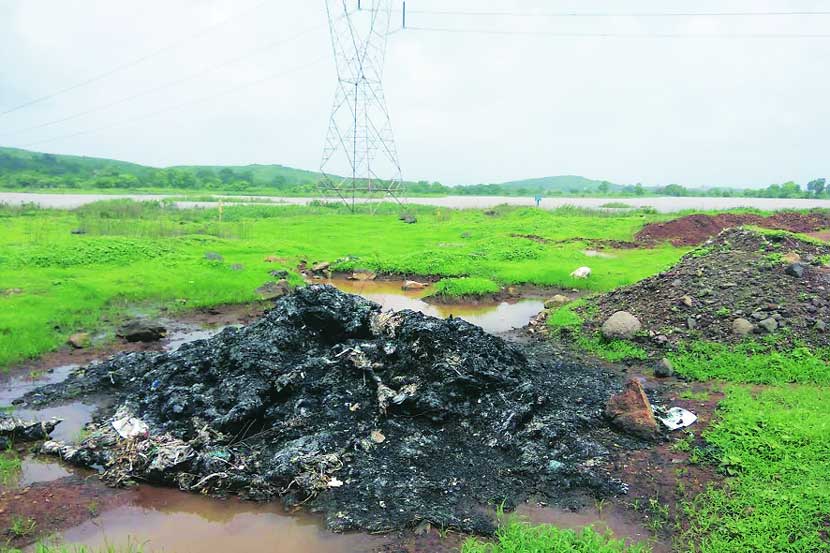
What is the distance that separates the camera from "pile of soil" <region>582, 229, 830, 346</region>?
10.3 meters

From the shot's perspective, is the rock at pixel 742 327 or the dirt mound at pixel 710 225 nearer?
the rock at pixel 742 327

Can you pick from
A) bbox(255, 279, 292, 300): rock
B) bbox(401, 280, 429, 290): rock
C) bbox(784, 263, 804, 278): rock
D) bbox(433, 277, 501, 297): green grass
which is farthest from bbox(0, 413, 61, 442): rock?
bbox(784, 263, 804, 278): rock

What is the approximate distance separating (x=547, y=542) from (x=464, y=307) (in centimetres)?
1069

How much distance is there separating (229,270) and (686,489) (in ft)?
47.3

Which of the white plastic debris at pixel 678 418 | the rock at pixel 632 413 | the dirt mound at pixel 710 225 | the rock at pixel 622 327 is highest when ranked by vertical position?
the dirt mound at pixel 710 225

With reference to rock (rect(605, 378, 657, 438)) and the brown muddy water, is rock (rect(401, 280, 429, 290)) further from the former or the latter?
the brown muddy water

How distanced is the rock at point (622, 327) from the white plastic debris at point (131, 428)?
29.3ft

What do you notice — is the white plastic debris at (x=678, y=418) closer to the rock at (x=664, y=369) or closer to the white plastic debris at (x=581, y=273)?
the rock at (x=664, y=369)

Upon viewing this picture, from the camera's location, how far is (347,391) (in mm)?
7875

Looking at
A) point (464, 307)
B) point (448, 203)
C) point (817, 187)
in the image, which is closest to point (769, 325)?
point (464, 307)

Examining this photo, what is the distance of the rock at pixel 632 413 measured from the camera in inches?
296

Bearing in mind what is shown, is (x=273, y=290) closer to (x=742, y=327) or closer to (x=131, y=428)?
(x=131, y=428)

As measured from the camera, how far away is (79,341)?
11.3 m

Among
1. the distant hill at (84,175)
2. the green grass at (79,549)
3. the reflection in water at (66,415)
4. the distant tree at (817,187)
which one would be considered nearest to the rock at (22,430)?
the reflection in water at (66,415)
